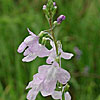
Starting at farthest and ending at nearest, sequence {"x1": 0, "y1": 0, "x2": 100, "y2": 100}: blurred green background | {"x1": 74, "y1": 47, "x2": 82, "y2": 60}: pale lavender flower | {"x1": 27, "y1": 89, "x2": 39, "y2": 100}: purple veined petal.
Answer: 1. {"x1": 74, "y1": 47, "x2": 82, "y2": 60}: pale lavender flower
2. {"x1": 0, "y1": 0, "x2": 100, "y2": 100}: blurred green background
3. {"x1": 27, "y1": 89, "x2": 39, "y2": 100}: purple veined petal

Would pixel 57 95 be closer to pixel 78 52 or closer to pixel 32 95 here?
pixel 32 95

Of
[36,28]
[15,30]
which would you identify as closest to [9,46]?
[15,30]

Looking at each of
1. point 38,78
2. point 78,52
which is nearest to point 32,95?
point 38,78

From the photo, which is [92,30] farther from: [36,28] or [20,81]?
[20,81]

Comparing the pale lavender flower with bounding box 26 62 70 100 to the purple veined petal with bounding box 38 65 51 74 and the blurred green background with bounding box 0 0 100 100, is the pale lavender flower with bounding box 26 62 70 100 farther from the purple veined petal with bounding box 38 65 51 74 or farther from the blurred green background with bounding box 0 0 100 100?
the blurred green background with bounding box 0 0 100 100

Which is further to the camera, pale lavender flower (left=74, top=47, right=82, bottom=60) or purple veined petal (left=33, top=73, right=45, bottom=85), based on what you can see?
pale lavender flower (left=74, top=47, right=82, bottom=60)

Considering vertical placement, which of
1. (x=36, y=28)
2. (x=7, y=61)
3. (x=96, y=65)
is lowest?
(x=96, y=65)

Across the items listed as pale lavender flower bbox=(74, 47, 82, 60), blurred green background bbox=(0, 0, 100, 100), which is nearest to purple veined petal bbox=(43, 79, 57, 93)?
blurred green background bbox=(0, 0, 100, 100)

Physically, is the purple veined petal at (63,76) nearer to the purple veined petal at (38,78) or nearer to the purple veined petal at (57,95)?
the purple veined petal at (38,78)
